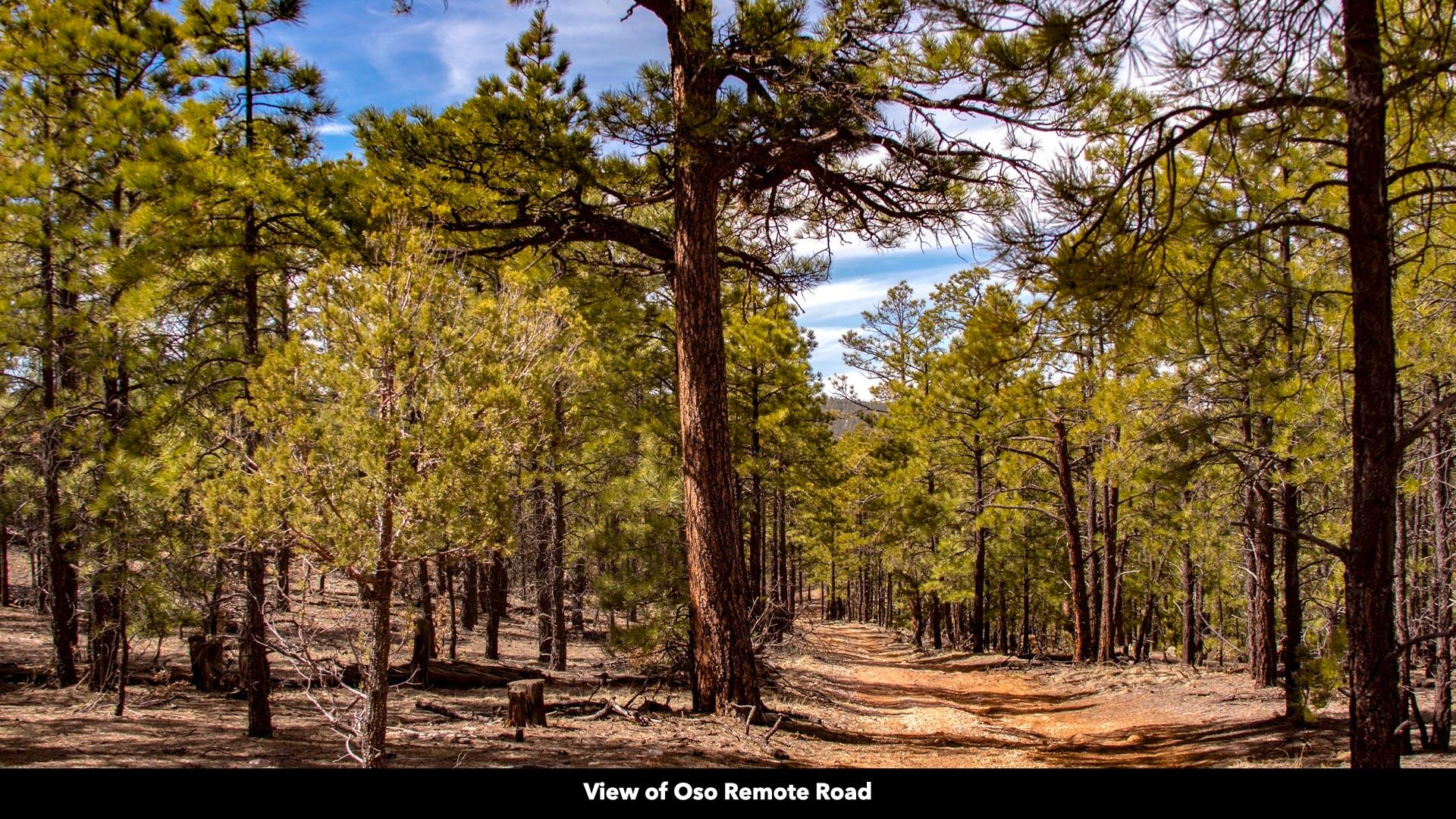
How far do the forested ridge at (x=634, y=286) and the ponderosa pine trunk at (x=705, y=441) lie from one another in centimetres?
4

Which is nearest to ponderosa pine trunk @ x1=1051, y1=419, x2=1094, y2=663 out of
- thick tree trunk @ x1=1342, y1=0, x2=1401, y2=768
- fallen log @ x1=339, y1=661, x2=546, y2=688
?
fallen log @ x1=339, y1=661, x2=546, y2=688

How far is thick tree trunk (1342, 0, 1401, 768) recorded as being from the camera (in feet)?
13.0

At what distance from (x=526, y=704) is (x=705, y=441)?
10.9ft

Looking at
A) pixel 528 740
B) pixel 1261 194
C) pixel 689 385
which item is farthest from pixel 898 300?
pixel 528 740

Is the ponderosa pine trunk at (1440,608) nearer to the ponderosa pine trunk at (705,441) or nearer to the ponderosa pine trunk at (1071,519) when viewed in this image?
the ponderosa pine trunk at (705,441)

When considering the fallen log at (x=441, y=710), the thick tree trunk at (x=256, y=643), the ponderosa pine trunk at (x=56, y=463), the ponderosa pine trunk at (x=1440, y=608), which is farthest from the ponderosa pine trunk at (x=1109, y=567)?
the ponderosa pine trunk at (x=56, y=463)

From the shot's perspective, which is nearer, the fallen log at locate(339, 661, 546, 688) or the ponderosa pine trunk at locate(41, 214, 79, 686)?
the ponderosa pine trunk at locate(41, 214, 79, 686)

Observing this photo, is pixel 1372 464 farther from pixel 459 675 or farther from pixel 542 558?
pixel 542 558

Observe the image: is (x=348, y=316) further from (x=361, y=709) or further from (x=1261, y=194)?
(x=1261, y=194)

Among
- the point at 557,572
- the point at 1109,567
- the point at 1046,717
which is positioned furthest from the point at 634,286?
the point at 1109,567

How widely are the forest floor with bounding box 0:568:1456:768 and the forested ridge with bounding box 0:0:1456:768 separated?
0.41 metres

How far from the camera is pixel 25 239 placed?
6.73 meters

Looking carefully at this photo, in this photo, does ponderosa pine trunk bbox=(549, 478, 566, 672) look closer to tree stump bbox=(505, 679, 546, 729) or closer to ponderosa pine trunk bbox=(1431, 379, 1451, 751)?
tree stump bbox=(505, 679, 546, 729)

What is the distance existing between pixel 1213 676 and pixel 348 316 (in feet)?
50.9
